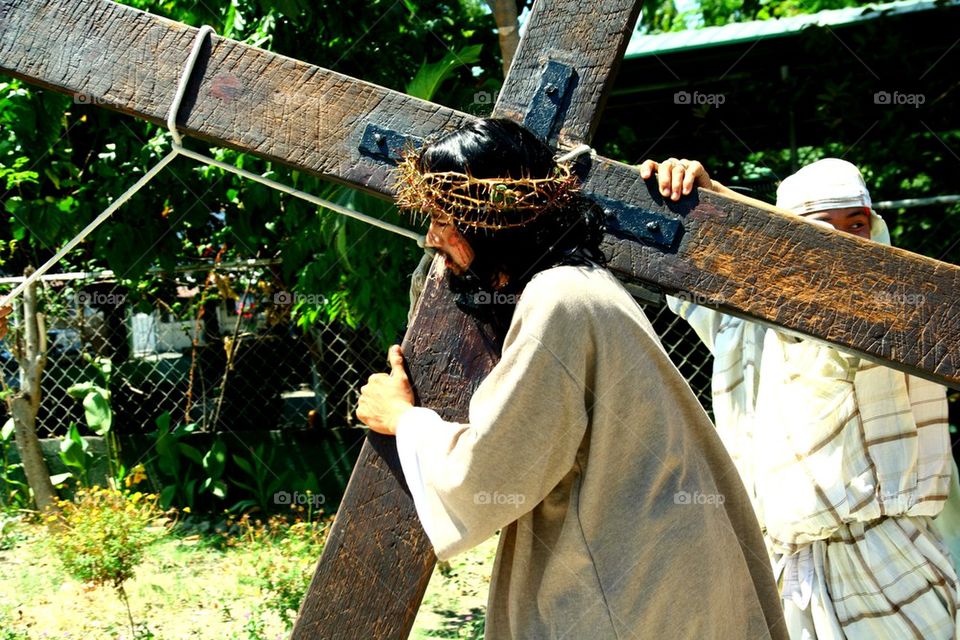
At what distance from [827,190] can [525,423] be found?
120 cm

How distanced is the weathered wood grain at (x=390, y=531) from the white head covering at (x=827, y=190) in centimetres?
102

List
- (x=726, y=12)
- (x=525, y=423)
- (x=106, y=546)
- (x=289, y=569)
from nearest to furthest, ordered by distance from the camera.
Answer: (x=525, y=423)
(x=289, y=569)
(x=106, y=546)
(x=726, y=12)

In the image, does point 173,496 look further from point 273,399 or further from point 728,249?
point 728,249

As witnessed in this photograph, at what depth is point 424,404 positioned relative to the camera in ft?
5.53

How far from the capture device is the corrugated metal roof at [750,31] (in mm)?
6094

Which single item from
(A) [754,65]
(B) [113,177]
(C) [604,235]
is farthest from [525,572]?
Result: (A) [754,65]

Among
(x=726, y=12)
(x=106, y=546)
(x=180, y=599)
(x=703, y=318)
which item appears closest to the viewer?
(x=703, y=318)

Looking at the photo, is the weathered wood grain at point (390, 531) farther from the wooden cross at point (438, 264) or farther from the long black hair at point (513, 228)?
the long black hair at point (513, 228)

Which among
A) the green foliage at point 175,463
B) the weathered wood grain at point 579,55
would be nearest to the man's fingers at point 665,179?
the weathered wood grain at point 579,55

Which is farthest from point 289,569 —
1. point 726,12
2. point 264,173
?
point 726,12

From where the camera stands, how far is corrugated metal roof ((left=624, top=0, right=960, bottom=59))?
6.09 metres

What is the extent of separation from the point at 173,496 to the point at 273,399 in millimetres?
904

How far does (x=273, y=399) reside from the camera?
22.0 ft

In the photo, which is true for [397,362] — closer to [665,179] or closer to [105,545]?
[665,179]
